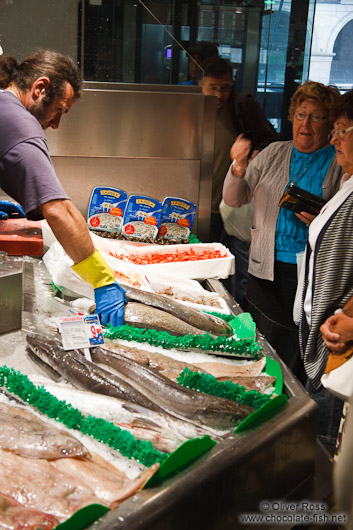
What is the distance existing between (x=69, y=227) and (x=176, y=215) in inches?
66.4

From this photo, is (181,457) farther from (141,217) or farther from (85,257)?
(141,217)

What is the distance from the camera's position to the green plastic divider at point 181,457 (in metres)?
1.35

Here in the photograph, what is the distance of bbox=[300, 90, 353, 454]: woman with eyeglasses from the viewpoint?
297cm

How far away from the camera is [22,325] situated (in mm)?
2375

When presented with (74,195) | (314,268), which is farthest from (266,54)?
(314,268)

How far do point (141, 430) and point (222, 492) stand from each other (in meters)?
0.29

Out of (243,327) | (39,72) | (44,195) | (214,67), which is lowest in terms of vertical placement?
(243,327)

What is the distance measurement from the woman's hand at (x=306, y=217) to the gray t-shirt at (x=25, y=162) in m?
1.70

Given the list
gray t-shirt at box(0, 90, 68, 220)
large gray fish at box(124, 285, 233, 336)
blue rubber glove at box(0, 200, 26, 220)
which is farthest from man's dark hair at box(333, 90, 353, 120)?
blue rubber glove at box(0, 200, 26, 220)

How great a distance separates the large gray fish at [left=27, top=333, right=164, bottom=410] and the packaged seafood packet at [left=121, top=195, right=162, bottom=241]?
1.89 metres

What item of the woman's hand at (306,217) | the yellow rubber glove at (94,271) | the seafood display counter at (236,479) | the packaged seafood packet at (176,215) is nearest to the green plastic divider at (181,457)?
the seafood display counter at (236,479)

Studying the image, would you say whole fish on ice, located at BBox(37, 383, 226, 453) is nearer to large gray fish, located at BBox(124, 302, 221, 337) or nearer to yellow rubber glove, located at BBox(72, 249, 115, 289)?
large gray fish, located at BBox(124, 302, 221, 337)

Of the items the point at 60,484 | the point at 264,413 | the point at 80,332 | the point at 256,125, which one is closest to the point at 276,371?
the point at 264,413

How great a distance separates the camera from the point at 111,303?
8.25 feet
